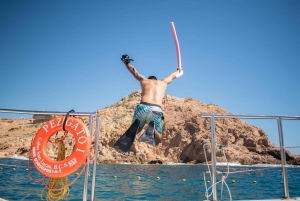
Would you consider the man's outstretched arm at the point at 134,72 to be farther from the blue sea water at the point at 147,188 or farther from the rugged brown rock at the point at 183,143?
the rugged brown rock at the point at 183,143

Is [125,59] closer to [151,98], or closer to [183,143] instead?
[151,98]

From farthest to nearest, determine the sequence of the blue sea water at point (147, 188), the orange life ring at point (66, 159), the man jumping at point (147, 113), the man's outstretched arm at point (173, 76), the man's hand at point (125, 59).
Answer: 1. the blue sea water at point (147, 188)
2. the man's outstretched arm at point (173, 76)
3. the man's hand at point (125, 59)
4. the man jumping at point (147, 113)
5. the orange life ring at point (66, 159)

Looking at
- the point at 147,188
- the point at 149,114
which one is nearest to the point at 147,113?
the point at 149,114

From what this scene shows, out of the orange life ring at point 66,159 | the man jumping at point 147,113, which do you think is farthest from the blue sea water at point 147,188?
the man jumping at point 147,113

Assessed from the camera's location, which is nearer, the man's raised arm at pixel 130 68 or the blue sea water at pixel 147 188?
the man's raised arm at pixel 130 68

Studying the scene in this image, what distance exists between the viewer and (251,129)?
4769cm

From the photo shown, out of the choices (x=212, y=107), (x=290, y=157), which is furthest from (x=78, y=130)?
(x=212, y=107)

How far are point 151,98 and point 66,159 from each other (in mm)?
1248

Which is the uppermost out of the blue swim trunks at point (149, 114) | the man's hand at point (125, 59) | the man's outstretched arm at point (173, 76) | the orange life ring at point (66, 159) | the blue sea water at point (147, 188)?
the man's hand at point (125, 59)

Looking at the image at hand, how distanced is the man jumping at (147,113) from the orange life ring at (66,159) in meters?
0.43

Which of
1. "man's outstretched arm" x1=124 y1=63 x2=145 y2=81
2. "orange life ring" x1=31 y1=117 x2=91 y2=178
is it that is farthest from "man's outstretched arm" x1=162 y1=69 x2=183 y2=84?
"orange life ring" x1=31 y1=117 x2=91 y2=178

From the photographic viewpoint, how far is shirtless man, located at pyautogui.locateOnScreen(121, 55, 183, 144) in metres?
2.83

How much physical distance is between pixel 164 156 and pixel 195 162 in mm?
6004

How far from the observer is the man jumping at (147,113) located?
2754mm
